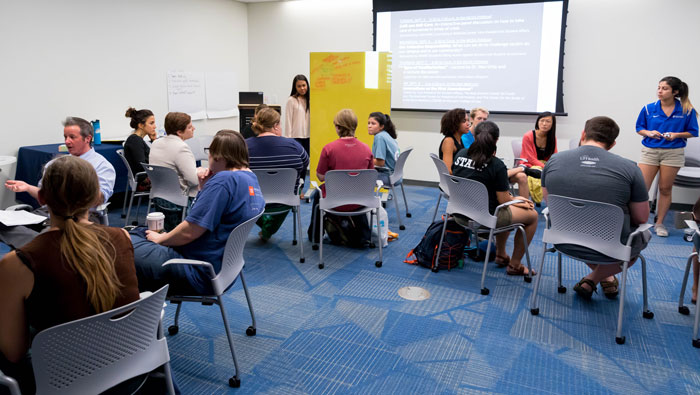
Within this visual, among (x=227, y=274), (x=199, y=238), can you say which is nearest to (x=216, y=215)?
(x=199, y=238)

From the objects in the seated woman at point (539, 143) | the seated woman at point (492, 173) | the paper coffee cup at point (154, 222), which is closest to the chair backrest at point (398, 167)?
the seated woman at point (539, 143)

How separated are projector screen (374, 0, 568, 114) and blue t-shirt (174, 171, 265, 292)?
15.2 feet

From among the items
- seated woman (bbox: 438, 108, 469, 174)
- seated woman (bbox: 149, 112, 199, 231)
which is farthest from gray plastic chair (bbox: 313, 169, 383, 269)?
seated woman (bbox: 149, 112, 199, 231)

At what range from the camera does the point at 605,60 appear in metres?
5.93

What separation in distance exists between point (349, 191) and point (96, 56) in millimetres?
3964

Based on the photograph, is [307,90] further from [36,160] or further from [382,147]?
[36,160]

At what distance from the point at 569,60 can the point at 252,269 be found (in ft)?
15.8

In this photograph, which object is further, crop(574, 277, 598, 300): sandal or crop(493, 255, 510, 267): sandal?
crop(493, 255, 510, 267): sandal

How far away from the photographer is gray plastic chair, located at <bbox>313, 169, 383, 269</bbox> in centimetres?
380

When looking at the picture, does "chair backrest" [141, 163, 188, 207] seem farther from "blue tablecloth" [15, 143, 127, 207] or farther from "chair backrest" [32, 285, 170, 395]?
"chair backrest" [32, 285, 170, 395]

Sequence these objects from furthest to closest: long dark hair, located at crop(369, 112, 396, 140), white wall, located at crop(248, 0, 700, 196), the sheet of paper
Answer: white wall, located at crop(248, 0, 700, 196) < long dark hair, located at crop(369, 112, 396, 140) < the sheet of paper

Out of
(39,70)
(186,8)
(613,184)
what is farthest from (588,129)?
(186,8)

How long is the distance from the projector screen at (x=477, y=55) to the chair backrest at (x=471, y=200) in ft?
10.9

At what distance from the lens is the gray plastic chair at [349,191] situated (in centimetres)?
380
